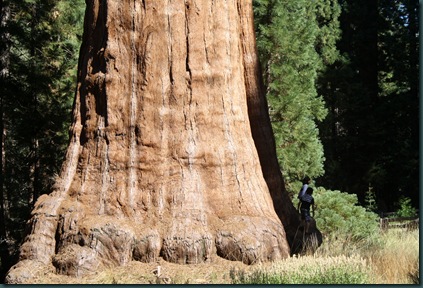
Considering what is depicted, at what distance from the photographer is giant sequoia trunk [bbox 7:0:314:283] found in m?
7.81

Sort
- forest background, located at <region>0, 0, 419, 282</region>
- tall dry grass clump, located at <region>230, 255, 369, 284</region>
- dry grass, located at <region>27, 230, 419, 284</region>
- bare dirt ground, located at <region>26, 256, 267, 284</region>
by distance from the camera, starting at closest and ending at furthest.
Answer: tall dry grass clump, located at <region>230, 255, 369, 284</region> < dry grass, located at <region>27, 230, 419, 284</region> < bare dirt ground, located at <region>26, 256, 267, 284</region> < forest background, located at <region>0, 0, 419, 282</region>

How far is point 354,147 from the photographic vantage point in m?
26.6

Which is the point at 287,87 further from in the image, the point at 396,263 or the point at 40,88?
the point at 396,263

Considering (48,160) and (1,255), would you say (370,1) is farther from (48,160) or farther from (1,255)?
(1,255)

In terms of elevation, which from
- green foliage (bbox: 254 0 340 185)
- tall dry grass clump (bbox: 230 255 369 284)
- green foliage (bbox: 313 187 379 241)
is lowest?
tall dry grass clump (bbox: 230 255 369 284)

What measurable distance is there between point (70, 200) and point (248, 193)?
2360 mm

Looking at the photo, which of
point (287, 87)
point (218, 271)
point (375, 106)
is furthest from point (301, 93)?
point (375, 106)

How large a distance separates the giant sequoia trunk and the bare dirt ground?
10cm

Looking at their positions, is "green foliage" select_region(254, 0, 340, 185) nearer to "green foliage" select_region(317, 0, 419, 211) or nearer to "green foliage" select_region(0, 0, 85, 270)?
"green foliage" select_region(0, 0, 85, 270)

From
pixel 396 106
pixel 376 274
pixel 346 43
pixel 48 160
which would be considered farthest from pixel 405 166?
pixel 376 274

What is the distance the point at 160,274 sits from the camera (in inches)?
291

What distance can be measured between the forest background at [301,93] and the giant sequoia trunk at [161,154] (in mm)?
1910

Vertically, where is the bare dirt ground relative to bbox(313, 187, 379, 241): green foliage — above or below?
below

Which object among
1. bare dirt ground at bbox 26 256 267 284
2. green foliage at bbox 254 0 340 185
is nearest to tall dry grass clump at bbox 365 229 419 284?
bare dirt ground at bbox 26 256 267 284
